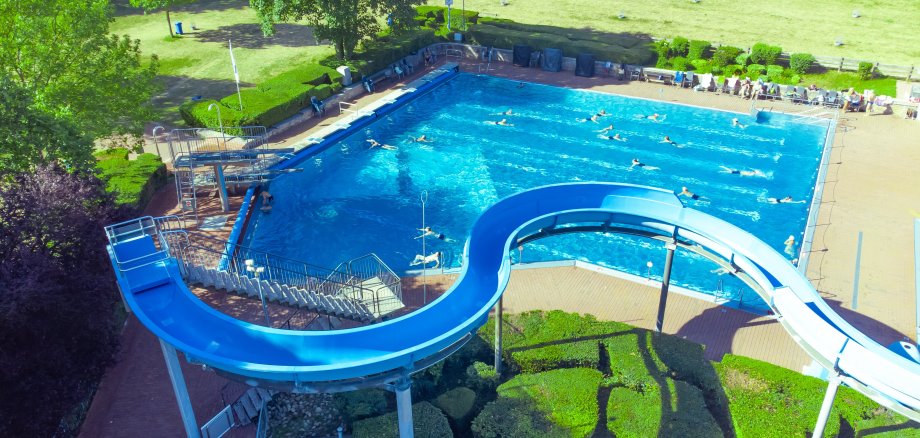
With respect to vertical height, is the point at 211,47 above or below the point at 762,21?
below

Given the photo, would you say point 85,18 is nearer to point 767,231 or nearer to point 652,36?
point 767,231

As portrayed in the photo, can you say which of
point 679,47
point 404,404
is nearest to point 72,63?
point 404,404

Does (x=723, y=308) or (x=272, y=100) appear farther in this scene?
(x=272, y=100)

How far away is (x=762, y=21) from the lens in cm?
5825

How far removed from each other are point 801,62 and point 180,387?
44995 millimetres

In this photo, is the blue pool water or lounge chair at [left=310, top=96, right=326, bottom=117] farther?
lounge chair at [left=310, top=96, right=326, bottom=117]

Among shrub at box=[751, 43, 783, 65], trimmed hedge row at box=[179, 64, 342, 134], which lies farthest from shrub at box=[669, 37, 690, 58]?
trimmed hedge row at box=[179, 64, 342, 134]

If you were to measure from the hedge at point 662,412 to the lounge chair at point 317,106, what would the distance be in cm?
2721

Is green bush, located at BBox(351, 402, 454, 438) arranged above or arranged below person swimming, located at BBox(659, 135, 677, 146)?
below

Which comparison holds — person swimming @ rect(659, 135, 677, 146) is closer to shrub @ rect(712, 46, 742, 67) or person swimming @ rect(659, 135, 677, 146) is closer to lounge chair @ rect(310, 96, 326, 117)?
shrub @ rect(712, 46, 742, 67)

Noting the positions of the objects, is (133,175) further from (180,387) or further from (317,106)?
(180,387)

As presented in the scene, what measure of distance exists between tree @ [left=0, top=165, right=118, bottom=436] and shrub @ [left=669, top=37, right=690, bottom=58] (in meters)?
41.1

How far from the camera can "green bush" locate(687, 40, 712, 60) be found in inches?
1927

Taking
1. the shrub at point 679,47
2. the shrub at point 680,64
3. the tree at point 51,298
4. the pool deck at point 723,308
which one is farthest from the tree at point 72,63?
the shrub at point 679,47
